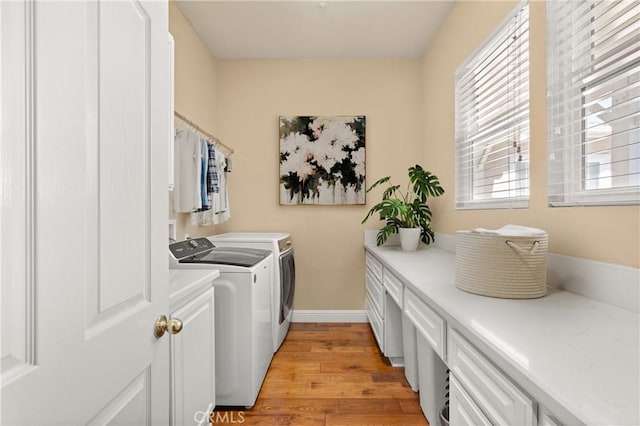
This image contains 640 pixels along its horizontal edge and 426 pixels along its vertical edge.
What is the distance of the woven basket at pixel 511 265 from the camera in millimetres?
1151

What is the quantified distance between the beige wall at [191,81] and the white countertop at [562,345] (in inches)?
77.7

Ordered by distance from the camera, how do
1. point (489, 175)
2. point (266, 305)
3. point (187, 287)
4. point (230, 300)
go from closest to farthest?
point (187, 287) → point (230, 300) → point (489, 175) → point (266, 305)

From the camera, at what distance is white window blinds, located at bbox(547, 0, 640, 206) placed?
1112 millimetres

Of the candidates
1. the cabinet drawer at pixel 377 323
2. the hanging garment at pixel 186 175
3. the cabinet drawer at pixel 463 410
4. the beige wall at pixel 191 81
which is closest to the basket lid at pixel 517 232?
the cabinet drawer at pixel 463 410

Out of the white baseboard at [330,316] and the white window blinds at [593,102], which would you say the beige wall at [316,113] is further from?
the white window blinds at [593,102]

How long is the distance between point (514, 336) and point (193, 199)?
6.36 feet

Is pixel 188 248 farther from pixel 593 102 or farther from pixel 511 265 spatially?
pixel 593 102

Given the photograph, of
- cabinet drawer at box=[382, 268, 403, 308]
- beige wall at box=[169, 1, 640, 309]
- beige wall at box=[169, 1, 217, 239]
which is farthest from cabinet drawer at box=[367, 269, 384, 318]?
beige wall at box=[169, 1, 217, 239]

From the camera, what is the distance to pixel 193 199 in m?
2.20

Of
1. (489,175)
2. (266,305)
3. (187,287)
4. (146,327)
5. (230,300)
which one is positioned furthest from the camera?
(266,305)

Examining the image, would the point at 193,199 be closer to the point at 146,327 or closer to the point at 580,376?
the point at 146,327

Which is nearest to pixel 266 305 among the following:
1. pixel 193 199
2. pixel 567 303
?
pixel 193 199

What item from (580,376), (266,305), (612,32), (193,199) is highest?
(612,32)

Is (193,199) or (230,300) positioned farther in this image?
(193,199)
